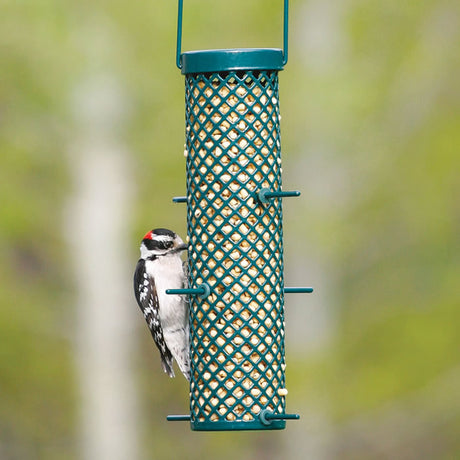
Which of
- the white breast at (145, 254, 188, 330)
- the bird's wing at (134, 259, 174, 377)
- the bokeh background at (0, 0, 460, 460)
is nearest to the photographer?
the white breast at (145, 254, 188, 330)

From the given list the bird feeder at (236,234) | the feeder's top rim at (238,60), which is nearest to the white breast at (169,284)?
the bird feeder at (236,234)

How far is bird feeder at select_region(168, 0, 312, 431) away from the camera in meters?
8.35

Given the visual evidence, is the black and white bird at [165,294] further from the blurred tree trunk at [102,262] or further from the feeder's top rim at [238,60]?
the blurred tree trunk at [102,262]

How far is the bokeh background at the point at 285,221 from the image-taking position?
2058 cm

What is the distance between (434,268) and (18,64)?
696 cm

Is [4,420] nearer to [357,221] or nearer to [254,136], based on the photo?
[357,221]

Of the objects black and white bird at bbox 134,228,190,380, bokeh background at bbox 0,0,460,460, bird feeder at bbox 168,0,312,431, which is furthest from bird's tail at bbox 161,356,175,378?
bokeh background at bbox 0,0,460,460

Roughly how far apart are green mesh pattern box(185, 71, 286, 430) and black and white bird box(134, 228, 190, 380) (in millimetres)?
746

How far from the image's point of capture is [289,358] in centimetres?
2130

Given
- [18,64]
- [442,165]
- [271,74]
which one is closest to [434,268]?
[442,165]

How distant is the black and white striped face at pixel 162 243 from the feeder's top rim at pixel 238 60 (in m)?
1.49

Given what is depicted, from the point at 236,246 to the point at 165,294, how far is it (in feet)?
4.68

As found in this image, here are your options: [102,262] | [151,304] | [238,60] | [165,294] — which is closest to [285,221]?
[102,262]

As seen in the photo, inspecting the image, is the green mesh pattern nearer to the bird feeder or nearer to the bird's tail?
the bird feeder
